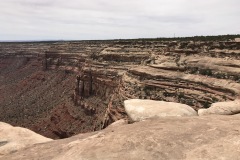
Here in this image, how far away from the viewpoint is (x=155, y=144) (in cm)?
1219

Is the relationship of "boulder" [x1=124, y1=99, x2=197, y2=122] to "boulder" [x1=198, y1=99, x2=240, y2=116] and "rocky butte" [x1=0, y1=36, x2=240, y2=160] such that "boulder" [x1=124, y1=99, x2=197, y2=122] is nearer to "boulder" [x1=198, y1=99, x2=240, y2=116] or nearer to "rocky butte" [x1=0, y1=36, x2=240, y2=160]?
"rocky butte" [x1=0, y1=36, x2=240, y2=160]

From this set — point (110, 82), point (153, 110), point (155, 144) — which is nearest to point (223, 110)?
point (153, 110)

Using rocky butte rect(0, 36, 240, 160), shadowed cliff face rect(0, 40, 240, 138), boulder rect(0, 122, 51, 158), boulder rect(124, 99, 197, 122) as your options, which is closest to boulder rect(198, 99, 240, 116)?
rocky butte rect(0, 36, 240, 160)

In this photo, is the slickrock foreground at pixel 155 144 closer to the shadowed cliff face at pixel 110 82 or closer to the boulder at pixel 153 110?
the boulder at pixel 153 110

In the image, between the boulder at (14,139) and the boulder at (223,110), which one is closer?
the boulder at (14,139)

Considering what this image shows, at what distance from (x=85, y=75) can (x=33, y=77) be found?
54736 millimetres

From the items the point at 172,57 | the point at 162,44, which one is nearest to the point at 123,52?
the point at 162,44

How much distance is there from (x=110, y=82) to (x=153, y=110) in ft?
147

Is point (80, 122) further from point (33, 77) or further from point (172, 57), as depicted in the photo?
point (33, 77)

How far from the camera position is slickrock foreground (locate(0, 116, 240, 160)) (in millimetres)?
11508

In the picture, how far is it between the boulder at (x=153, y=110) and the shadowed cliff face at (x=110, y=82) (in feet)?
44.0

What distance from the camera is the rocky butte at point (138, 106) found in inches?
485

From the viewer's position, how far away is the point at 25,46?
6422 inches

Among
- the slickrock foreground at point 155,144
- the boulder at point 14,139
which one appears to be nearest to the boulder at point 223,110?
the slickrock foreground at point 155,144
